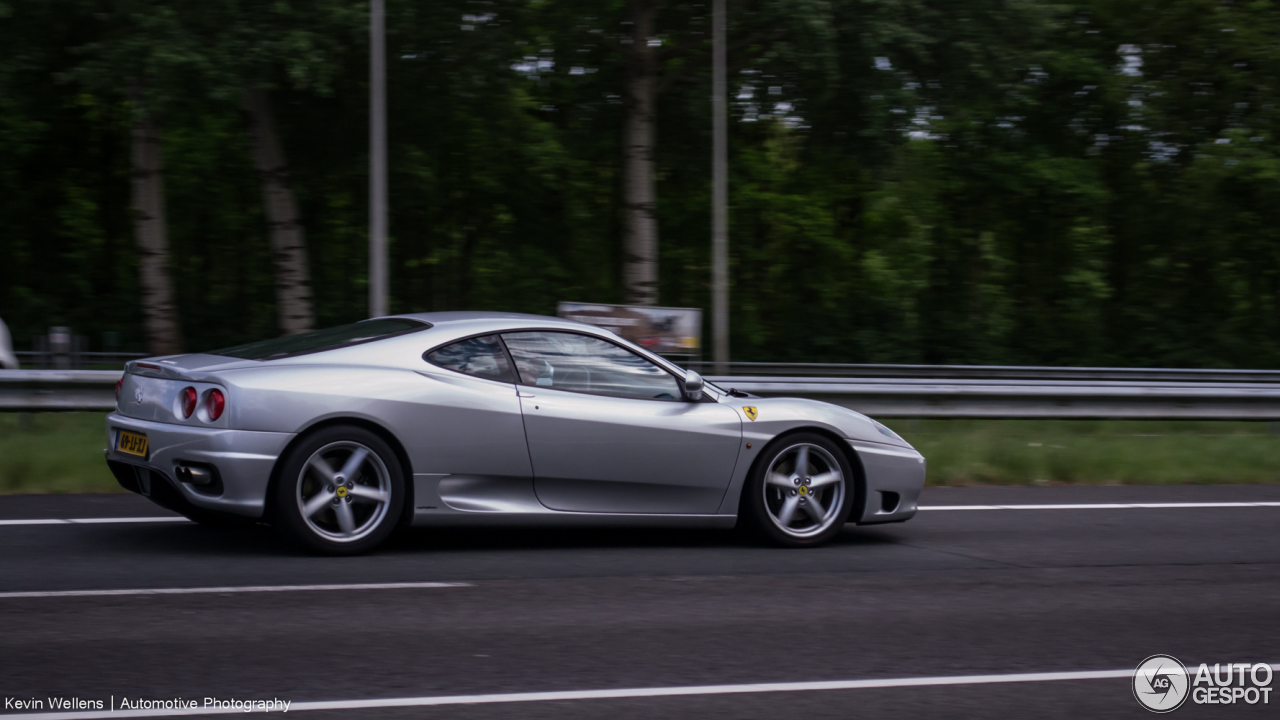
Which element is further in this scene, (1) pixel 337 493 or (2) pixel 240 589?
(1) pixel 337 493

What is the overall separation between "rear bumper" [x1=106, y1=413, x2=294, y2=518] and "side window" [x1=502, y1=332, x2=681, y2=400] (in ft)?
4.43

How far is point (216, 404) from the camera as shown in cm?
604

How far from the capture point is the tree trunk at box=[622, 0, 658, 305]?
21622mm

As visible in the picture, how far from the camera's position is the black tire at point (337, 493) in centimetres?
612

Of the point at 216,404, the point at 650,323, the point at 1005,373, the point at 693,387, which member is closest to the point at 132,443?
the point at 216,404

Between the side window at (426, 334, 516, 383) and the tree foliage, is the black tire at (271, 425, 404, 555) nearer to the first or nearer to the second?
the side window at (426, 334, 516, 383)

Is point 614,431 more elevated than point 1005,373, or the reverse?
point 614,431

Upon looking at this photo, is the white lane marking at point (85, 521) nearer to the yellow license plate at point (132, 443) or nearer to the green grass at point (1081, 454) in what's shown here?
the yellow license plate at point (132, 443)

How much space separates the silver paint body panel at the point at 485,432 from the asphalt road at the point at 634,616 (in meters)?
0.32

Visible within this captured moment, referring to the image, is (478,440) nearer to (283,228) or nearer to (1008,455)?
(1008,455)

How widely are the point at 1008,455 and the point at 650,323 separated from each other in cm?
476

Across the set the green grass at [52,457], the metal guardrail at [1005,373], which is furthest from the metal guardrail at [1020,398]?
the metal guardrail at [1005,373]

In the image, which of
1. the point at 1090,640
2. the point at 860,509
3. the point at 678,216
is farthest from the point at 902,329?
the point at 1090,640

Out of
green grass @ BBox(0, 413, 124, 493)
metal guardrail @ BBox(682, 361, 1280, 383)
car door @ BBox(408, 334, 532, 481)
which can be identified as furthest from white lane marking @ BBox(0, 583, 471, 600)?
metal guardrail @ BBox(682, 361, 1280, 383)
